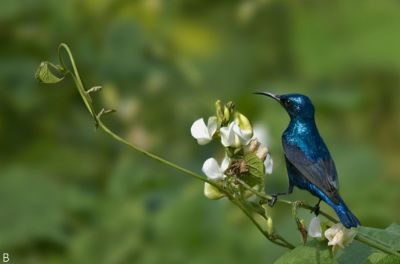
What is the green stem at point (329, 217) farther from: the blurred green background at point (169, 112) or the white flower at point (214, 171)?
the blurred green background at point (169, 112)

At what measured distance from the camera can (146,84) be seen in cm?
507

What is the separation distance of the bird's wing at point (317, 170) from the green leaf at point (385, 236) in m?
0.08

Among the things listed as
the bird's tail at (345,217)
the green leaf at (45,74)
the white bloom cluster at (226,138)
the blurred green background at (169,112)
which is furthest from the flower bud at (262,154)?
the blurred green background at (169,112)

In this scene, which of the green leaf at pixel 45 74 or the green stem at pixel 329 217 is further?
the green leaf at pixel 45 74

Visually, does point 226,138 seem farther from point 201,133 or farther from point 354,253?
point 354,253

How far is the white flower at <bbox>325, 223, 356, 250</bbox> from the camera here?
2.03 metres

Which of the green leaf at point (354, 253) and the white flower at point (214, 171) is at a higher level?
the white flower at point (214, 171)

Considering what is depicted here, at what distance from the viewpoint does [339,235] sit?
79.9 inches

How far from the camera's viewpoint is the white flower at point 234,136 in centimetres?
214

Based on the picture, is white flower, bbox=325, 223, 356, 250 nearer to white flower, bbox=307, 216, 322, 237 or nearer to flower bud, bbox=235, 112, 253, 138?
white flower, bbox=307, 216, 322, 237

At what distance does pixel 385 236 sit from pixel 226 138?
0.29 meters

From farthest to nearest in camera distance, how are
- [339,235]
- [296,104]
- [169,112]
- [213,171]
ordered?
[169,112] < [296,104] < [213,171] < [339,235]

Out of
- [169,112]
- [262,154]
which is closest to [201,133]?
[262,154]

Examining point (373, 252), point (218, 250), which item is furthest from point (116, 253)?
point (373, 252)
